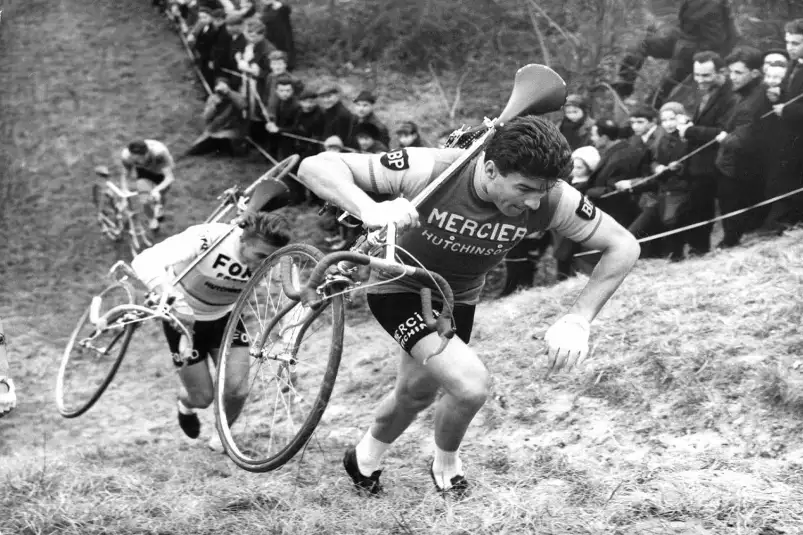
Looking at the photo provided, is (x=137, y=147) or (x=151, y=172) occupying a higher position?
(x=137, y=147)

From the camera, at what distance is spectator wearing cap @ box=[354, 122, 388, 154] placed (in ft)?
35.4

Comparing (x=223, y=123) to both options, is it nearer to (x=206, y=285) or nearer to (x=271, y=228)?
(x=206, y=285)

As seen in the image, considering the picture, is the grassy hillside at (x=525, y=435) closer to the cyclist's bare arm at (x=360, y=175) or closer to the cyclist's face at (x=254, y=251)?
the cyclist's face at (x=254, y=251)

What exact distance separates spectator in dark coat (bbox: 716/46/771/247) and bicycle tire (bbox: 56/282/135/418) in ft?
14.7

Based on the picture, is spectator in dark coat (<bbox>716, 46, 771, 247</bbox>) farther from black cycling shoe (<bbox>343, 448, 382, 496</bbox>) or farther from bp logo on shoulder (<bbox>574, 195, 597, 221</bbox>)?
black cycling shoe (<bbox>343, 448, 382, 496</bbox>)

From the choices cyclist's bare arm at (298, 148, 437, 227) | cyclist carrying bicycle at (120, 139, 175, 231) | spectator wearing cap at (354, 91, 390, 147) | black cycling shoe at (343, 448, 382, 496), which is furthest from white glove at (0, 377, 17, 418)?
cyclist carrying bicycle at (120, 139, 175, 231)

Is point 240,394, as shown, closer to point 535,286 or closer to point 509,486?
point 509,486

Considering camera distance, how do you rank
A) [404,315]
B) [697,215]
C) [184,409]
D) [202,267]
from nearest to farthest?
1. [404,315]
2. [202,267]
3. [184,409]
4. [697,215]

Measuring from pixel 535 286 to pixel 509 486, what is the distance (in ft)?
14.8

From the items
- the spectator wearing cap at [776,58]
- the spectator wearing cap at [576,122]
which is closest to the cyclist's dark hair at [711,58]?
the spectator wearing cap at [776,58]

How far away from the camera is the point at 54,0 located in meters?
20.4

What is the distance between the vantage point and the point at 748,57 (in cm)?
790

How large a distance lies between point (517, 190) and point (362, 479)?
182 centimetres

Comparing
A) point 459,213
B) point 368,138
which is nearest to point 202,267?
point 459,213
